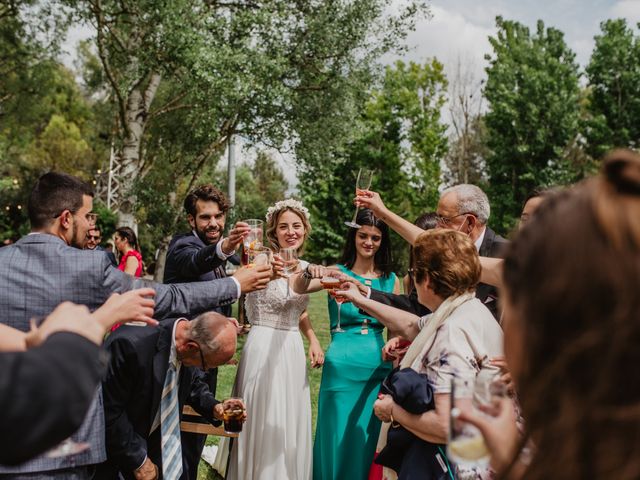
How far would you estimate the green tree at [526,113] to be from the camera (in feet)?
94.8

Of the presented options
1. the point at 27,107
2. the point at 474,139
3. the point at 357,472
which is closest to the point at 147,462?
the point at 357,472

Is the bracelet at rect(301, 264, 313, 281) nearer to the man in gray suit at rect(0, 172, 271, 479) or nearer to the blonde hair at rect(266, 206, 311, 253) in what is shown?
the blonde hair at rect(266, 206, 311, 253)

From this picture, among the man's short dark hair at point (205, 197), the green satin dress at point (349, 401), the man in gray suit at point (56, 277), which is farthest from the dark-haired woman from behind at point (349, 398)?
the man in gray suit at point (56, 277)

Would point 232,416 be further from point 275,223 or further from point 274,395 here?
point 275,223

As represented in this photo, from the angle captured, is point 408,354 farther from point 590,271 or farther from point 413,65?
point 413,65

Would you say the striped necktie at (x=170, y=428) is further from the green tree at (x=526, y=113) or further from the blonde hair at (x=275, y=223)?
the green tree at (x=526, y=113)

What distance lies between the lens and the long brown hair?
39.9 inches

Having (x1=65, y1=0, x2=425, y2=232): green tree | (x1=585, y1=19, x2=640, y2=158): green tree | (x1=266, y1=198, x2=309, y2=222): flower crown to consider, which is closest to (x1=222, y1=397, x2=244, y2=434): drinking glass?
(x1=266, y1=198, x2=309, y2=222): flower crown

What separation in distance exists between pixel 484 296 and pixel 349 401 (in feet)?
5.19

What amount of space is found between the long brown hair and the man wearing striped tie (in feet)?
8.05

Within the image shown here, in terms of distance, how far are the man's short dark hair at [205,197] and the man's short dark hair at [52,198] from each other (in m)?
2.01

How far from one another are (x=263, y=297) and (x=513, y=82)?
2958 cm

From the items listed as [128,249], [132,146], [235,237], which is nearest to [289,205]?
[235,237]

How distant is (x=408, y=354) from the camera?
3082 millimetres
